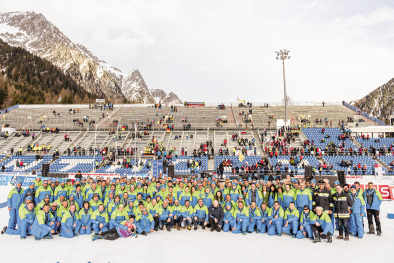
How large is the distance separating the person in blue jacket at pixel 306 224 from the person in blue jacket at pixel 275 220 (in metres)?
0.58

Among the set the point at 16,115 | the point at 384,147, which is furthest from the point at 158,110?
the point at 384,147

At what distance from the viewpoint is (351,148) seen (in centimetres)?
3197

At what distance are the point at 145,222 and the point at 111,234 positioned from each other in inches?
44.5

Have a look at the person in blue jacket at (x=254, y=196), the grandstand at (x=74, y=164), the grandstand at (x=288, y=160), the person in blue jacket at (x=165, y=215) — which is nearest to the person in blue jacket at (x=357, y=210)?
the person in blue jacket at (x=254, y=196)

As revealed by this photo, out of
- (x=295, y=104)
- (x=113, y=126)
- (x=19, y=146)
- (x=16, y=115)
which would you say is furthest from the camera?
(x=295, y=104)

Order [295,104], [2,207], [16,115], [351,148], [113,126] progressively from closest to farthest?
[2,207]
[351,148]
[113,126]
[16,115]
[295,104]

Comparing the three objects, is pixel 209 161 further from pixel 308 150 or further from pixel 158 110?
pixel 158 110

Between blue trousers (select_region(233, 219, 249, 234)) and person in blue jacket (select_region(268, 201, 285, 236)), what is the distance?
2.53 ft

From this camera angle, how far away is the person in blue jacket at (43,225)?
855cm

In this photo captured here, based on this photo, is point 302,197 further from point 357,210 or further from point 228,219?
point 228,219

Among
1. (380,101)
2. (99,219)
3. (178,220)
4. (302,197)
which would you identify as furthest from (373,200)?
(380,101)

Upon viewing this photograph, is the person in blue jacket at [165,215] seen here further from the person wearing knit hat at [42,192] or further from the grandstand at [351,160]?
the grandstand at [351,160]

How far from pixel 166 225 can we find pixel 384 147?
3219 centimetres

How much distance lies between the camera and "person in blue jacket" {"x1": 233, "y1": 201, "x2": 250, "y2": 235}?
924 cm
